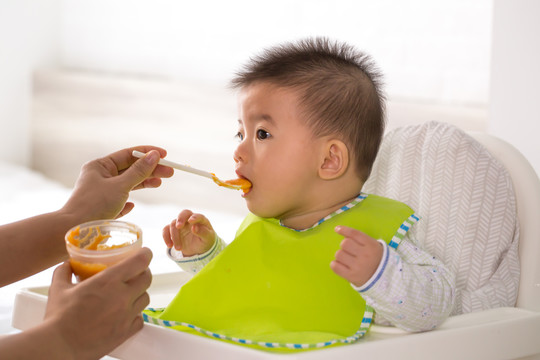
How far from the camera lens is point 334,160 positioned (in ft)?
3.76

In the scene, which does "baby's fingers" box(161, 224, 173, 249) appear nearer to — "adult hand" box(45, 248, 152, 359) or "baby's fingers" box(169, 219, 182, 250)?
"baby's fingers" box(169, 219, 182, 250)

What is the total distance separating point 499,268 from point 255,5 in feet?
7.06

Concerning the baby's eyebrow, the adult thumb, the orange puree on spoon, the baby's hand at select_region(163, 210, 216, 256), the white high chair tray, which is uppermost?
the baby's eyebrow

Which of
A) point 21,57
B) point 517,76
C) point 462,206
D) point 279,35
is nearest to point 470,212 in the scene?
point 462,206

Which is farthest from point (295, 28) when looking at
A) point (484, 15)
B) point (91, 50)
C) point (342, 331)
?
point (342, 331)

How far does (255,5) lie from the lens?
3.06 meters

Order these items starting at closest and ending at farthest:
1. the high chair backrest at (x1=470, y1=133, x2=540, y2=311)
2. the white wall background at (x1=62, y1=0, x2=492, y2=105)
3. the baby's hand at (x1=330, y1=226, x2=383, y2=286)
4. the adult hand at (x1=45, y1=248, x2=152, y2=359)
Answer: the adult hand at (x1=45, y1=248, x2=152, y2=359) → the baby's hand at (x1=330, y1=226, x2=383, y2=286) → the high chair backrest at (x1=470, y1=133, x2=540, y2=311) → the white wall background at (x1=62, y1=0, x2=492, y2=105)

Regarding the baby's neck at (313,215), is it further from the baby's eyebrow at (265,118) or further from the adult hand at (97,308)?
the adult hand at (97,308)

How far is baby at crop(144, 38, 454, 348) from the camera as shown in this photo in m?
1.02

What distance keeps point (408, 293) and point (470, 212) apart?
0.93 ft

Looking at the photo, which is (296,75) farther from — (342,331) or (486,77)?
(486,77)

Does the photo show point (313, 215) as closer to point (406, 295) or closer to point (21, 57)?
point (406, 295)

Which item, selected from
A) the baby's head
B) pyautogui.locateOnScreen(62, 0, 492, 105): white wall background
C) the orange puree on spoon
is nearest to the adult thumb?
the orange puree on spoon

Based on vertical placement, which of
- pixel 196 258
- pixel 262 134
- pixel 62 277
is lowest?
pixel 196 258
